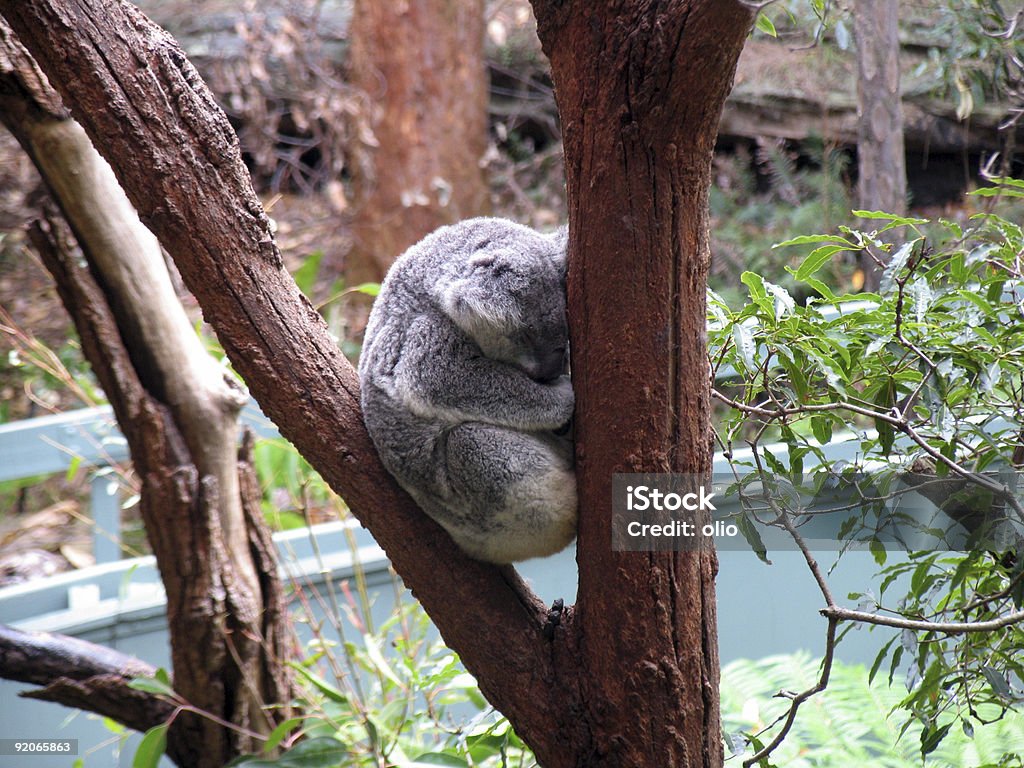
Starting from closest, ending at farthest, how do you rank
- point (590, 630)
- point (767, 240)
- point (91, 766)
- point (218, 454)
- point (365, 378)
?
point (590, 630)
point (365, 378)
point (218, 454)
point (91, 766)
point (767, 240)

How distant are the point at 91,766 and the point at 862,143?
13.1ft

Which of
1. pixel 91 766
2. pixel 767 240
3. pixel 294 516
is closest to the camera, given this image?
pixel 91 766

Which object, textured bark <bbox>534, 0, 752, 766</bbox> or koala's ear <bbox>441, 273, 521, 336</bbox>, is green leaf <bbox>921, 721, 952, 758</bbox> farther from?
koala's ear <bbox>441, 273, 521, 336</bbox>

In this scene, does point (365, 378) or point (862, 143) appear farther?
point (862, 143)

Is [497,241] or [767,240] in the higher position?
[767,240]

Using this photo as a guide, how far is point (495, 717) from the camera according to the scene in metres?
2.32

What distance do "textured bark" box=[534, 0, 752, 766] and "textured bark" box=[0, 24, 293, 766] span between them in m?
1.53

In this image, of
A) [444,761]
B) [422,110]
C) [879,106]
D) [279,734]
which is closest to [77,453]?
[279,734]

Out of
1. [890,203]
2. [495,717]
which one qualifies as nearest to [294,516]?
[495,717]

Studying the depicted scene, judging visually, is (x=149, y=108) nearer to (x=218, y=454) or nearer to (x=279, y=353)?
(x=279, y=353)

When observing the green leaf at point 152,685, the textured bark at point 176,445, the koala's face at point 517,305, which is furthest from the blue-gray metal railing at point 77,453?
the koala's face at point 517,305

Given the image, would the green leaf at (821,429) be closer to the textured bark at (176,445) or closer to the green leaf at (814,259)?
the green leaf at (814,259)

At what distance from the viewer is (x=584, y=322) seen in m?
1.62

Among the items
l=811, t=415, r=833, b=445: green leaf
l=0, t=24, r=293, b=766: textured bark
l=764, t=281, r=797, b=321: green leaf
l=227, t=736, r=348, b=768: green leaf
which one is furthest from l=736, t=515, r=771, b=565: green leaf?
l=0, t=24, r=293, b=766: textured bark
